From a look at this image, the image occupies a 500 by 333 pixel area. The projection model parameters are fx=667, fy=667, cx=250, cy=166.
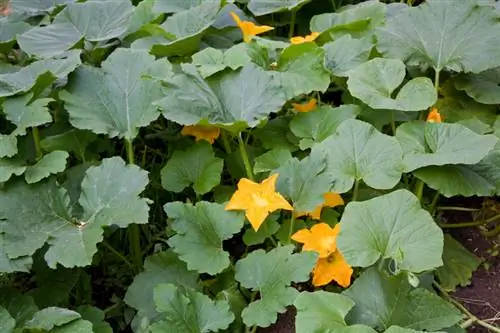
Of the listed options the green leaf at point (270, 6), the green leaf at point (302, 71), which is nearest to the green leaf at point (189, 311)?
the green leaf at point (302, 71)

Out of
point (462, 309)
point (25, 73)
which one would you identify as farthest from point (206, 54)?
point (462, 309)

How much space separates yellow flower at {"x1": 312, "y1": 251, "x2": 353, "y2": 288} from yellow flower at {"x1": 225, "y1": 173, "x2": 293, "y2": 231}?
18 cm

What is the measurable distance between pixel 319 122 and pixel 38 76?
2.88 feet

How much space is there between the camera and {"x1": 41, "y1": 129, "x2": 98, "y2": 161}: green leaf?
2.13 m

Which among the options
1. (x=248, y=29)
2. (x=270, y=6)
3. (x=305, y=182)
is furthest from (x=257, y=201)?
(x=270, y=6)

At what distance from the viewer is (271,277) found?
171cm

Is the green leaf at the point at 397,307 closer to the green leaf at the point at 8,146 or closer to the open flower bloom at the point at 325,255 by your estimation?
the open flower bloom at the point at 325,255

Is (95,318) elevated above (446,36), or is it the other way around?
(446,36)

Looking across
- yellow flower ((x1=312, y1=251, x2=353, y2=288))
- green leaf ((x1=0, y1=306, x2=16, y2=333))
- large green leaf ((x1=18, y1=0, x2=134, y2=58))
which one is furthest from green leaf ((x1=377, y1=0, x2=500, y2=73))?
green leaf ((x1=0, y1=306, x2=16, y2=333))

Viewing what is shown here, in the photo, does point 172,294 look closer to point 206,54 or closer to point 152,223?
point 152,223

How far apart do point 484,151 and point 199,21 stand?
116cm

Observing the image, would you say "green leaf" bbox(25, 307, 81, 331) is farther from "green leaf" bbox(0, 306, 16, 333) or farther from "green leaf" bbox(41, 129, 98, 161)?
"green leaf" bbox(41, 129, 98, 161)

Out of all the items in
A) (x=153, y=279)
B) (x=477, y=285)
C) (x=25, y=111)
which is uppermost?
(x=25, y=111)

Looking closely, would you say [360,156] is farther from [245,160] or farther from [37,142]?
[37,142]
